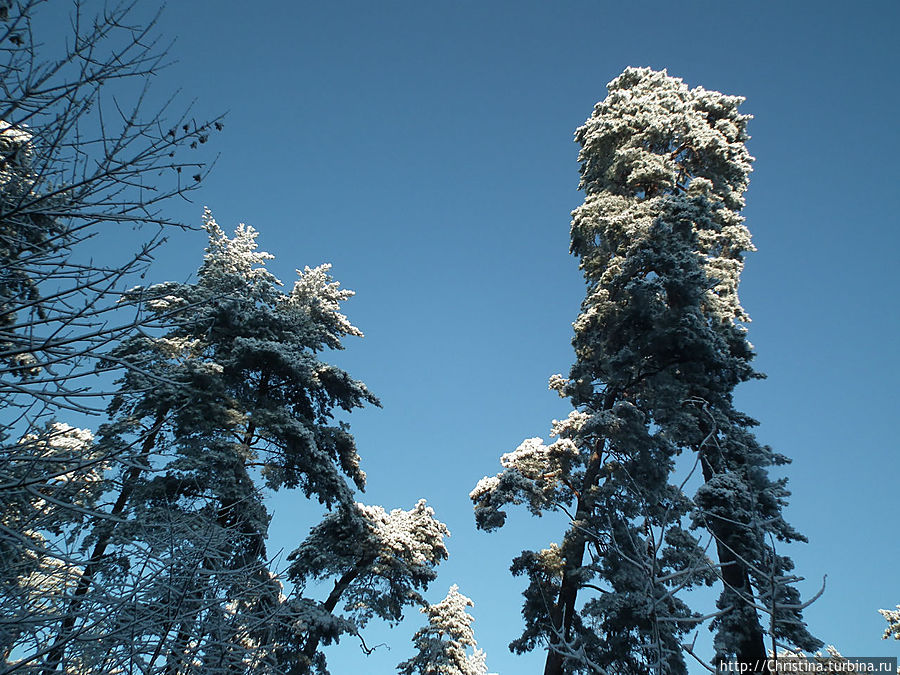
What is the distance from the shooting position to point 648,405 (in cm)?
1243

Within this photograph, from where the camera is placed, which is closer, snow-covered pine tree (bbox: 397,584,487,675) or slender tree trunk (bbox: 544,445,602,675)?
slender tree trunk (bbox: 544,445,602,675)

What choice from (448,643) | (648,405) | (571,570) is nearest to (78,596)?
(571,570)

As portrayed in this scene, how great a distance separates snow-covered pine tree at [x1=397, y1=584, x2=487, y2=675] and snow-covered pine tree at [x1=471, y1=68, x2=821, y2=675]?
33.1ft

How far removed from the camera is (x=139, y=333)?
9.05 feet

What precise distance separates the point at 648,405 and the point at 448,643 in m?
14.0

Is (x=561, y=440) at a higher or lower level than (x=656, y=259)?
lower

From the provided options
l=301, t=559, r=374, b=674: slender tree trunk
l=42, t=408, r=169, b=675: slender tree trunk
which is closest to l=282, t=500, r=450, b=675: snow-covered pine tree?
l=301, t=559, r=374, b=674: slender tree trunk

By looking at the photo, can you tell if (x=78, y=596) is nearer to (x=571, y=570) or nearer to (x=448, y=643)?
(x=571, y=570)

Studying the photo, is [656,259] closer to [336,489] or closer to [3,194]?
[336,489]

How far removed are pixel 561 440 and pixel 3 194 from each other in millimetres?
11611

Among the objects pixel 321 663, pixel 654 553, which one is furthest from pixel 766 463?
pixel 321 663

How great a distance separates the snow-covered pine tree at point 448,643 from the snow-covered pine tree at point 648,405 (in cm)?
1008

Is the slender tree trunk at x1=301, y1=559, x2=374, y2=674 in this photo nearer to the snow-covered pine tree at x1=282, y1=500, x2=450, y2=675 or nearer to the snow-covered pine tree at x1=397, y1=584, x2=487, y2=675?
the snow-covered pine tree at x1=282, y1=500, x2=450, y2=675

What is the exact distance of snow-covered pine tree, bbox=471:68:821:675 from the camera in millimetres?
9398
